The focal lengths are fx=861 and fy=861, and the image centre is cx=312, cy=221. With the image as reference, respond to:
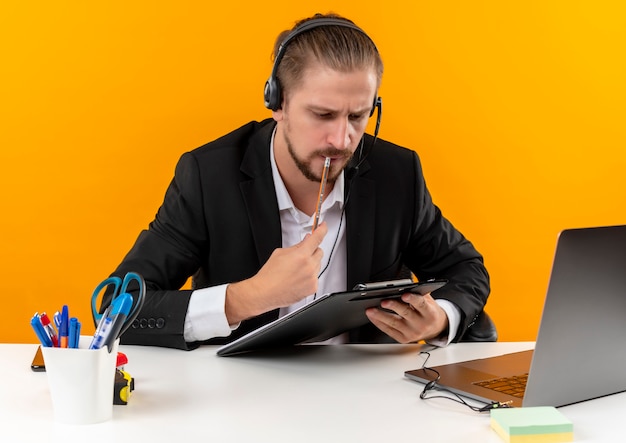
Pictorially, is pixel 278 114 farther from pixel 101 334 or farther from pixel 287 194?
pixel 101 334

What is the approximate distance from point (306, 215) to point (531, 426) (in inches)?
41.3

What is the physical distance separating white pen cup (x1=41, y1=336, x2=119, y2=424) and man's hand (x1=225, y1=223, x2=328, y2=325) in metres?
0.47

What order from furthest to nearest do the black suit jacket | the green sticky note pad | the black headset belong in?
the black suit jacket, the black headset, the green sticky note pad

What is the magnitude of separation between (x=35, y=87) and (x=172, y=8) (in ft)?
1.65

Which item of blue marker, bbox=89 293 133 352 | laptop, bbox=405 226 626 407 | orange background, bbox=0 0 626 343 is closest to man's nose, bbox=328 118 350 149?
laptop, bbox=405 226 626 407

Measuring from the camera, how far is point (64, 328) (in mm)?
1202

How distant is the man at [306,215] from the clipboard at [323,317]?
0.27 ft

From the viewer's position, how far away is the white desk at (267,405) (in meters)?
1.18

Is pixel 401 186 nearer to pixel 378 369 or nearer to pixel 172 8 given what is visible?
pixel 378 369

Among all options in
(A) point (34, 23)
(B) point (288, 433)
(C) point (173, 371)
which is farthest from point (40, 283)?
(B) point (288, 433)

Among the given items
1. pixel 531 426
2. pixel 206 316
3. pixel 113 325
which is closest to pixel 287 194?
pixel 206 316

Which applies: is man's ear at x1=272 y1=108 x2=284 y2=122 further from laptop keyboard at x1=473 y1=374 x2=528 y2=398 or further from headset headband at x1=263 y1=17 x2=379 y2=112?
laptop keyboard at x1=473 y1=374 x2=528 y2=398

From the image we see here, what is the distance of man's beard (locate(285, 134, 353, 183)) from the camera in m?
1.93

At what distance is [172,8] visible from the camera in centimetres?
278
